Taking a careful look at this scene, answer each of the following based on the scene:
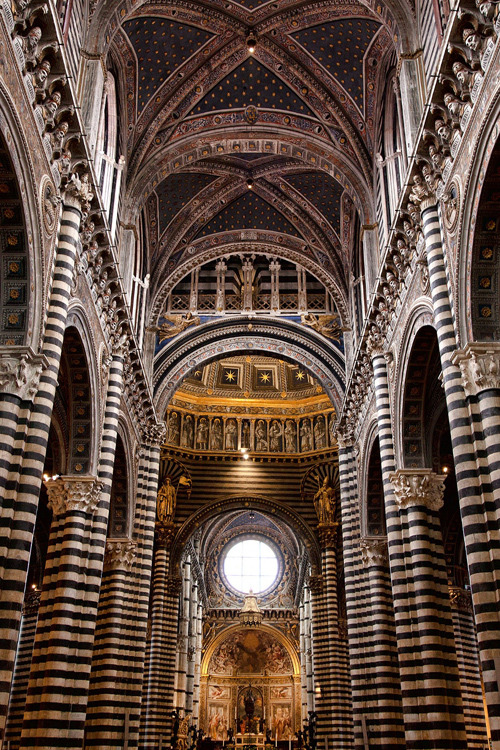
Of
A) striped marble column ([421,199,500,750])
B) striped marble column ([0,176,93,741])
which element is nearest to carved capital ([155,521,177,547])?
striped marble column ([0,176,93,741])

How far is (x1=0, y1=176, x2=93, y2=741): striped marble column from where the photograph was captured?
9352mm

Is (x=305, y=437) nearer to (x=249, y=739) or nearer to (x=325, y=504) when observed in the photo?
(x=325, y=504)

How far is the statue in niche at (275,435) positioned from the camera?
3281 centimetres

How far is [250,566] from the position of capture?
140ft

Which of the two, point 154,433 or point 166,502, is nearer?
point 154,433

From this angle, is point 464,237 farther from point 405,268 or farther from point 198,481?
point 198,481

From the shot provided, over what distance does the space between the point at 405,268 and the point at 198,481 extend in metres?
19.9

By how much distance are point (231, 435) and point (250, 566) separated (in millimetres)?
13229

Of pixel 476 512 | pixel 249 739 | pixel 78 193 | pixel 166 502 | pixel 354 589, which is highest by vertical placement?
pixel 166 502

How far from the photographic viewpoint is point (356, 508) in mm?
20750

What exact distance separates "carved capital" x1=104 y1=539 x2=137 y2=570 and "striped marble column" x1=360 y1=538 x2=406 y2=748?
6300 mm

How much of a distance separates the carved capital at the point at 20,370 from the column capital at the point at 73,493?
433 cm

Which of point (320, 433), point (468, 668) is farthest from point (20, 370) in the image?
point (320, 433)

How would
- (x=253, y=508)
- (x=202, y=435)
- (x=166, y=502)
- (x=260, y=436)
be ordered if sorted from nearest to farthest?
(x=166, y=502), (x=253, y=508), (x=202, y=435), (x=260, y=436)
